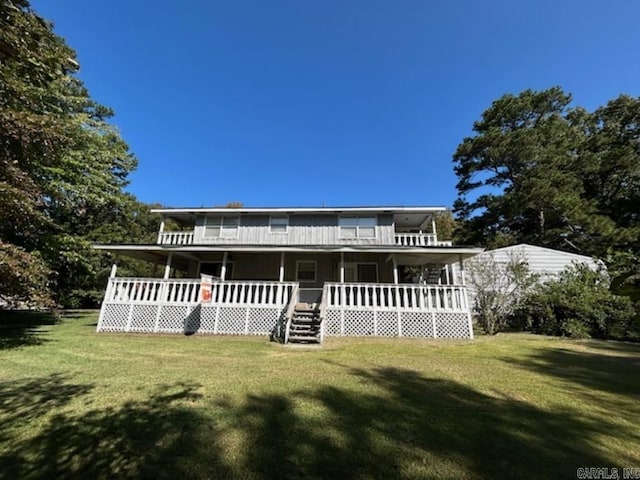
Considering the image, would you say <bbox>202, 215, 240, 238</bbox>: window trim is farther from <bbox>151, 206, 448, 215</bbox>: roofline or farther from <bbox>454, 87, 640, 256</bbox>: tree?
<bbox>454, 87, 640, 256</bbox>: tree

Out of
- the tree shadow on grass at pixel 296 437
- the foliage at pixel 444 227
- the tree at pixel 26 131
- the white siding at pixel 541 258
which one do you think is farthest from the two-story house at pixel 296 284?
the foliage at pixel 444 227

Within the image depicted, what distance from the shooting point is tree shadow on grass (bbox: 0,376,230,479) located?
2.82 metres

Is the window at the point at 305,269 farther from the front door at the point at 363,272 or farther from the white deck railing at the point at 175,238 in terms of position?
the white deck railing at the point at 175,238

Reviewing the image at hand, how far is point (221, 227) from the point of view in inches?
659

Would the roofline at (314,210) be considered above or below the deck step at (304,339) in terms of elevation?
above

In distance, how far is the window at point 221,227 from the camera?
54.6 feet

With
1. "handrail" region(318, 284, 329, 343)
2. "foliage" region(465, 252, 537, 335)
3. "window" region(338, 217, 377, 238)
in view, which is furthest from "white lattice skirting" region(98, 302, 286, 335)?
"foliage" region(465, 252, 537, 335)

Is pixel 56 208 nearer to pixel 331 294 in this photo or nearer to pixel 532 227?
pixel 331 294

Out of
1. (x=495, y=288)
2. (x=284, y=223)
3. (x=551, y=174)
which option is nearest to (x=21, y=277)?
(x=284, y=223)

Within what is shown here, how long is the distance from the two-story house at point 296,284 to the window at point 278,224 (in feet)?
0.18

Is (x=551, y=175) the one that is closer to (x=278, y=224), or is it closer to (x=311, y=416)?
(x=278, y=224)

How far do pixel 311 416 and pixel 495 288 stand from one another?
43.6 feet

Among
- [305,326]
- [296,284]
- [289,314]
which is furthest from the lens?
[296,284]

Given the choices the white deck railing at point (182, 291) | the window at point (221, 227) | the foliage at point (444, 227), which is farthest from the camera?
the foliage at point (444, 227)
